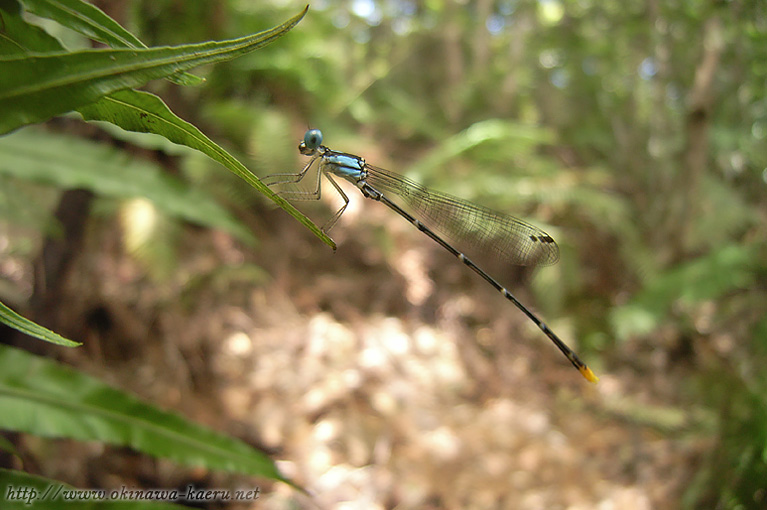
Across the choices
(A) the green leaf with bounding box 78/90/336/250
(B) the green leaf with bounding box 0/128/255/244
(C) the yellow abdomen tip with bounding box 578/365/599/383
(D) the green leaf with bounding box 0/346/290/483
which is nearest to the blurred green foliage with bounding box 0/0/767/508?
(C) the yellow abdomen tip with bounding box 578/365/599/383

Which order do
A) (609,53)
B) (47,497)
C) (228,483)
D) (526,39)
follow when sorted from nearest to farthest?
(47,497), (228,483), (609,53), (526,39)

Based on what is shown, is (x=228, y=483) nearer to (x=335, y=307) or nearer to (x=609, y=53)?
(x=335, y=307)

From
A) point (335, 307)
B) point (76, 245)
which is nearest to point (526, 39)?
point (335, 307)

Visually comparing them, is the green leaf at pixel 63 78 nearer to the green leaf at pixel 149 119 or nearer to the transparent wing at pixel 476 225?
the green leaf at pixel 149 119

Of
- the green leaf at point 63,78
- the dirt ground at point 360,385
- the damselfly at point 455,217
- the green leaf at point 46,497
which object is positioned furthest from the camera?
the dirt ground at point 360,385

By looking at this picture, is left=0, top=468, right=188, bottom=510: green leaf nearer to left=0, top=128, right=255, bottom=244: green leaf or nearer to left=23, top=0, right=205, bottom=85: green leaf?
left=23, top=0, right=205, bottom=85: green leaf

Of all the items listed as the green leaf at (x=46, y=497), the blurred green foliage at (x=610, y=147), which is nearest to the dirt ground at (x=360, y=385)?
the blurred green foliage at (x=610, y=147)
